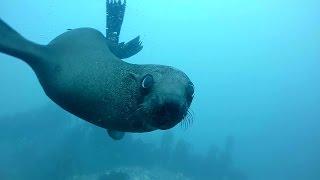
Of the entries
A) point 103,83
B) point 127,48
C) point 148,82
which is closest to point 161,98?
point 148,82

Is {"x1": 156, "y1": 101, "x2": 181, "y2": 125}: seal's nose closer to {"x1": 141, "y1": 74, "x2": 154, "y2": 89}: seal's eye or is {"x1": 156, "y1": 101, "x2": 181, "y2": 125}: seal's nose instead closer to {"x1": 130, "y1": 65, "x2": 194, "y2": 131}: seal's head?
{"x1": 130, "y1": 65, "x2": 194, "y2": 131}: seal's head

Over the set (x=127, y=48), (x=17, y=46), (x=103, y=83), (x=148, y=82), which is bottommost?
(x=148, y=82)

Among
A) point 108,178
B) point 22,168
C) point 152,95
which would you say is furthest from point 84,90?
point 22,168

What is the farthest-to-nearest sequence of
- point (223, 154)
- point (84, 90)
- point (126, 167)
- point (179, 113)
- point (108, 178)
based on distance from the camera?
point (223, 154) < point (126, 167) < point (108, 178) < point (84, 90) < point (179, 113)

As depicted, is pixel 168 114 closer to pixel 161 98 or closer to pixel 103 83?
pixel 161 98

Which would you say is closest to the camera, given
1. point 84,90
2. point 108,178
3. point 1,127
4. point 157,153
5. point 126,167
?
point 84,90

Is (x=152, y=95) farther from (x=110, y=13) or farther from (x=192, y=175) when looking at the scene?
(x=192, y=175)

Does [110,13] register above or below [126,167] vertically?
below

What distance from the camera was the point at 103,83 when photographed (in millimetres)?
2789

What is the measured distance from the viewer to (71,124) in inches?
933

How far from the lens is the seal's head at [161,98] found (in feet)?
7.25

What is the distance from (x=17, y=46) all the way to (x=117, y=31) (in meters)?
1.74

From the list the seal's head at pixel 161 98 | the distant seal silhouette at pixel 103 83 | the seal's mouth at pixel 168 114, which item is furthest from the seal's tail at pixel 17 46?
the seal's mouth at pixel 168 114

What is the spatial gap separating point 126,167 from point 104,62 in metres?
16.1
